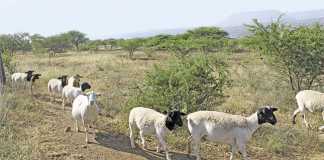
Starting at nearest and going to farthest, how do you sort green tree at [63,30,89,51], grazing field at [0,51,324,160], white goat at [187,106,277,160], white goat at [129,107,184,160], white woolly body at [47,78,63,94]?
white goat at [187,106,277,160]
white goat at [129,107,184,160]
grazing field at [0,51,324,160]
white woolly body at [47,78,63,94]
green tree at [63,30,89,51]

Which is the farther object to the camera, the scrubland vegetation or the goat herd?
the scrubland vegetation

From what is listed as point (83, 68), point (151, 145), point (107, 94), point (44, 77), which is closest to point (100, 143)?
point (151, 145)

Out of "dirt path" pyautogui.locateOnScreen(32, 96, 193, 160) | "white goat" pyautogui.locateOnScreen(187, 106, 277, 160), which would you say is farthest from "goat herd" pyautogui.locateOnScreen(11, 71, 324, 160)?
"dirt path" pyautogui.locateOnScreen(32, 96, 193, 160)

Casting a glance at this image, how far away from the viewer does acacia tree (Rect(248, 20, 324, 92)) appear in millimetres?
15203

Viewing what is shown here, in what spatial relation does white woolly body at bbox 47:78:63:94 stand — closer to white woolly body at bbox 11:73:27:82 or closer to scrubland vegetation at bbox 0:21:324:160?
scrubland vegetation at bbox 0:21:324:160

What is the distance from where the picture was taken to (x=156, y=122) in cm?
909

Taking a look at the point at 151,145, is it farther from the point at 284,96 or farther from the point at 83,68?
the point at 83,68

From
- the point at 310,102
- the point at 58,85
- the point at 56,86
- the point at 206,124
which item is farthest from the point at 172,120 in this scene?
the point at 56,86

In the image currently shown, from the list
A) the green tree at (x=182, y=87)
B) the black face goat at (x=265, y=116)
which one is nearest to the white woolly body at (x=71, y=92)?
the green tree at (x=182, y=87)

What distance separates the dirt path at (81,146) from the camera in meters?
8.98

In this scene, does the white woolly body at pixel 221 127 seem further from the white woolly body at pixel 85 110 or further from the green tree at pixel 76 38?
the green tree at pixel 76 38

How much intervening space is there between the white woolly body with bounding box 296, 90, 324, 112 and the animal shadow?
4705 millimetres

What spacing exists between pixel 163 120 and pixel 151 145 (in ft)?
4.24

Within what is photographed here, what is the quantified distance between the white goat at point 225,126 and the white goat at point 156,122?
359 mm
